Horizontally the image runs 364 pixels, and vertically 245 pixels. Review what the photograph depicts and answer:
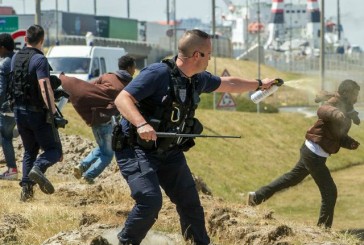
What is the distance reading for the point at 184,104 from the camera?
732 centimetres

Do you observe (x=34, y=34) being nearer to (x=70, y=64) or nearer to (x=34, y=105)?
(x=34, y=105)

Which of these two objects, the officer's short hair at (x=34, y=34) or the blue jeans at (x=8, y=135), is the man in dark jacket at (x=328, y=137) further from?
the blue jeans at (x=8, y=135)

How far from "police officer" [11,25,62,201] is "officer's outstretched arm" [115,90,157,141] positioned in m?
3.25

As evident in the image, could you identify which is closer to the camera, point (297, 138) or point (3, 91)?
point (3, 91)

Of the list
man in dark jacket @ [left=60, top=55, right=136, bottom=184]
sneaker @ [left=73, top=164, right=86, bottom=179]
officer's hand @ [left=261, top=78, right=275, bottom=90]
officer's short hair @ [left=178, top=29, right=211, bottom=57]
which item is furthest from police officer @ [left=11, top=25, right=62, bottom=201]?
officer's short hair @ [left=178, top=29, right=211, bottom=57]

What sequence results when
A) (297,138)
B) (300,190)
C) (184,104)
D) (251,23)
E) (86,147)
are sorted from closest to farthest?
1. (184,104)
2. (86,147)
3. (300,190)
4. (297,138)
5. (251,23)

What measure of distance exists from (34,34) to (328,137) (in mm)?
3091

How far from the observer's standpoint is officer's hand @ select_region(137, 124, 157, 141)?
22.9ft

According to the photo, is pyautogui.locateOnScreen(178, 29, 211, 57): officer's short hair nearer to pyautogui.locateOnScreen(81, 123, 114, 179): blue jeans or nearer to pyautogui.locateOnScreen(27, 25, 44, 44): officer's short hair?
pyautogui.locateOnScreen(27, 25, 44, 44): officer's short hair

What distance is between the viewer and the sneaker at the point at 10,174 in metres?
12.7

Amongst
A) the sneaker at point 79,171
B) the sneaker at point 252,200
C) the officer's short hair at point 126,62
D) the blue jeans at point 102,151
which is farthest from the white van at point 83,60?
the sneaker at point 252,200

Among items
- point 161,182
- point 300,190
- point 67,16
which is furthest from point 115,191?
point 67,16

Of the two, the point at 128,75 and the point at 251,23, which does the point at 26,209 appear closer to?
the point at 128,75

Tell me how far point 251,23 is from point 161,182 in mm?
182964
